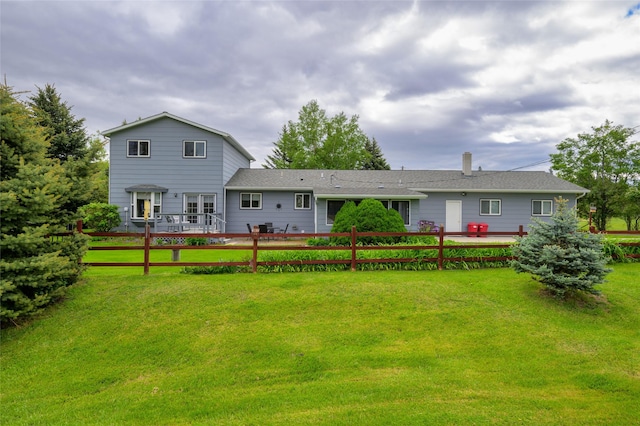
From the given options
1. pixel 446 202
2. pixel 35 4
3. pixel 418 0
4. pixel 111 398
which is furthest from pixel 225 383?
pixel 446 202

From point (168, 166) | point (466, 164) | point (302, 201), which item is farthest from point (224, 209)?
point (466, 164)

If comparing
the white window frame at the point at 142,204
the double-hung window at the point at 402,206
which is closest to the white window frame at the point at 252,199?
the white window frame at the point at 142,204

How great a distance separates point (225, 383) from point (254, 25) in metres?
13.2

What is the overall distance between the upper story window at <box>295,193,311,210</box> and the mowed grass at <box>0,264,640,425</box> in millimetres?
12843

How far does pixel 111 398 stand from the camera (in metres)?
3.70

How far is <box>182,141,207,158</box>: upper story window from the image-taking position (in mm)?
18625

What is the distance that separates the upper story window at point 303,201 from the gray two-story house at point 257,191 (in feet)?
0.20

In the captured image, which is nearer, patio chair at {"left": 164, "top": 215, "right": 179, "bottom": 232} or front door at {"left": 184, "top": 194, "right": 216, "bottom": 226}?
patio chair at {"left": 164, "top": 215, "right": 179, "bottom": 232}

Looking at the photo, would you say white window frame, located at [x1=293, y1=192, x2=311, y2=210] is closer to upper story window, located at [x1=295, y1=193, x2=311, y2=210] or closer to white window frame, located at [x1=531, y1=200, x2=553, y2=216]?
upper story window, located at [x1=295, y1=193, x2=311, y2=210]

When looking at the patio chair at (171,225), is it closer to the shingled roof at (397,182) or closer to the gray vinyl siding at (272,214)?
the gray vinyl siding at (272,214)

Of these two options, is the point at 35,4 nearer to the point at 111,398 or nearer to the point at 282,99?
the point at 111,398

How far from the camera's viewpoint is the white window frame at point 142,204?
18.4 meters

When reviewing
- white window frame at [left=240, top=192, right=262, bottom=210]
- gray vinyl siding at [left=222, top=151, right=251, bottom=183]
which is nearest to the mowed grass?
white window frame at [left=240, top=192, right=262, bottom=210]

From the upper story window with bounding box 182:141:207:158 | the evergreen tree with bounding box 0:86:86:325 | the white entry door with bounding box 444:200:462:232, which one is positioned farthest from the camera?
the white entry door with bounding box 444:200:462:232
